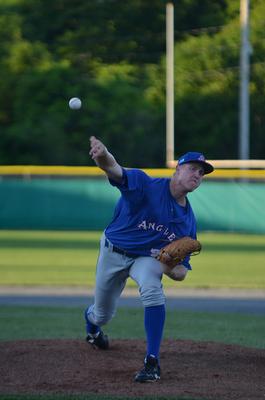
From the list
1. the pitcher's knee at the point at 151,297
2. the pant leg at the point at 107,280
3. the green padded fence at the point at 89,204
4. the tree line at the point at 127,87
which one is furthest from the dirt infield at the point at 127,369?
the tree line at the point at 127,87

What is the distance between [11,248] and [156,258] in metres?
10.7

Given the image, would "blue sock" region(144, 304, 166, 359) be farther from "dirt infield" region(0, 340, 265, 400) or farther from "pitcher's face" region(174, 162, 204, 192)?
"pitcher's face" region(174, 162, 204, 192)

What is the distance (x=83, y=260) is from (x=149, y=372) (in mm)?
8932

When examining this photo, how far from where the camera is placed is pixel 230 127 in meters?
35.3

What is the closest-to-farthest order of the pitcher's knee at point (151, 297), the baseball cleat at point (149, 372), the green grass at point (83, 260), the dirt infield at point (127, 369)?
1. the dirt infield at point (127, 369)
2. the baseball cleat at point (149, 372)
3. the pitcher's knee at point (151, 297)
4. the green grass at point (83, 260)

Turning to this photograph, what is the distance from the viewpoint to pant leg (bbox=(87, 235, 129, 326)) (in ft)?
19.2

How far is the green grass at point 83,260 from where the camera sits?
11.6 metres

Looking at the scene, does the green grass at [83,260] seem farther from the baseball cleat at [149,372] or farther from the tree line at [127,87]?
the tree line at [127,87]

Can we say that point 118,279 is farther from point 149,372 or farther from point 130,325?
point 130,325

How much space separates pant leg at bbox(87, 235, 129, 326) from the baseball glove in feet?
0.99

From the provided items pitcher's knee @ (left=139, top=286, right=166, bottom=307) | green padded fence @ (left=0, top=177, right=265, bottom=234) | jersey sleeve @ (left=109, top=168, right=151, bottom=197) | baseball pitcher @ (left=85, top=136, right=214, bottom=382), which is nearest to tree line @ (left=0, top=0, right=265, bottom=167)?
green padded fence @ (left=0, top=177, right=265, bottom=234)

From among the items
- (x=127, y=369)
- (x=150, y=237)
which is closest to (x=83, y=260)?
(x=127, y=369)

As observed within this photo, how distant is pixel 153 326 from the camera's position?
5.48 meters

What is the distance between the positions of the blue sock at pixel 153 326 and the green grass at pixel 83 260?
18.4 ft
